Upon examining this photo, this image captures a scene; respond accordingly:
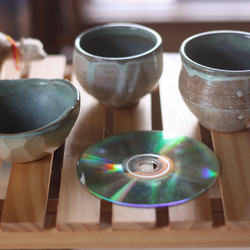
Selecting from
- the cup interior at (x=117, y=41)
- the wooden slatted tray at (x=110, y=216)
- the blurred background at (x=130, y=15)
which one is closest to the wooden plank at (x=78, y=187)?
the wooden slatted tray at (x=110, y=216)

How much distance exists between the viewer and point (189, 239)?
20.1 inches

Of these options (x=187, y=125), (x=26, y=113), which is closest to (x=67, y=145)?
(x=26, y=113)

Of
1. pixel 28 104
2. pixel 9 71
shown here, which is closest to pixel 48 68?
pixel 9 71

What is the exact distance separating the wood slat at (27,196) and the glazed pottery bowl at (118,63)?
132 mm

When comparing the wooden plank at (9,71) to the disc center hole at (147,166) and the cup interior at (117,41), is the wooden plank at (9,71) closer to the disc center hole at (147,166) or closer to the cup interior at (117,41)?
the cup interior at (117,41)

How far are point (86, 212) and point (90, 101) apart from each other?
0.27 meters

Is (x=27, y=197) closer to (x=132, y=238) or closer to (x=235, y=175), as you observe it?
(x=132, y=238)

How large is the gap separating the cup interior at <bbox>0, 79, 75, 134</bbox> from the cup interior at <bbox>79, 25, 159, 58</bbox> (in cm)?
11

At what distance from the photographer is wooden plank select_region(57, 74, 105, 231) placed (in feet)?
1.65

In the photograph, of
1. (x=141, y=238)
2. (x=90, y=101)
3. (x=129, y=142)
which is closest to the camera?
(x=141, y=238)

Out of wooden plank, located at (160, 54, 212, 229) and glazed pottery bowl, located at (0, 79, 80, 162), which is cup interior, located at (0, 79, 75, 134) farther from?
wooden plank, located at (160, 54, 212, 229)

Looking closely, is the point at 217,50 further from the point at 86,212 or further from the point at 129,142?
the point at 86,212

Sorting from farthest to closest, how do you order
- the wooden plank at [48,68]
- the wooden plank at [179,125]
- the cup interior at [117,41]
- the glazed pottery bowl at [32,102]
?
the wooden plank at [48,68]
the cup interior at [117,41]
the glazed pottery bowl at [32,102]
the wooden plank at [179,125]

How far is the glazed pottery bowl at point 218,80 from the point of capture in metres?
0.57
